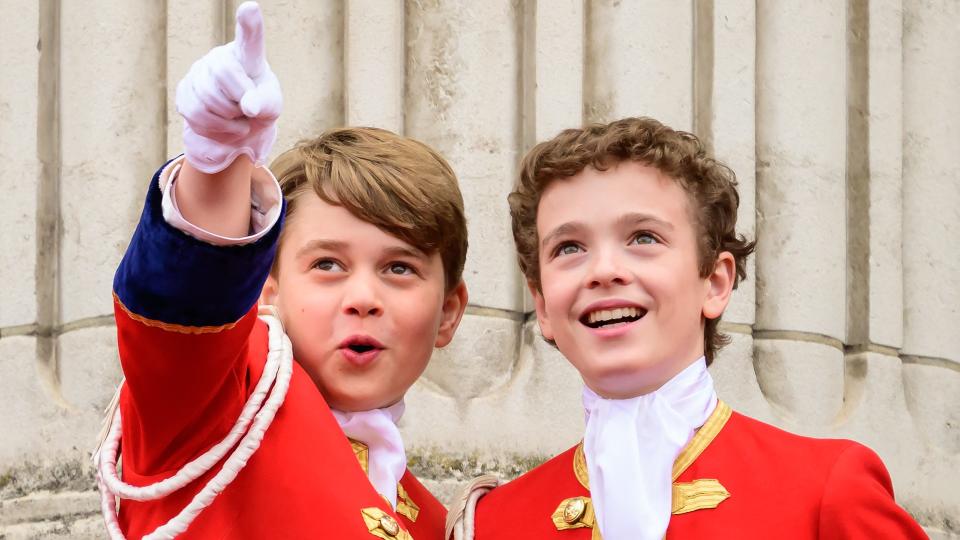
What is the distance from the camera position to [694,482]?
216 cm

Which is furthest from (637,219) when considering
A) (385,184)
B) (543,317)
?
(385,184)

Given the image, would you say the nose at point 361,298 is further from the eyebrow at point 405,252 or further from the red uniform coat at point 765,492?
the red uniform coat at point 765,492

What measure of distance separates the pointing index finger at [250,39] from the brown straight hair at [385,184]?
25.7 inches

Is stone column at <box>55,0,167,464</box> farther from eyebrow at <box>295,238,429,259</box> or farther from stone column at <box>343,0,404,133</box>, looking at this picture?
eyebrow at <box>295,238,429,259</box>

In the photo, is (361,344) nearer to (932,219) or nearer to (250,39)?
(250,39)

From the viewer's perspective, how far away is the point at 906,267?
134 inches

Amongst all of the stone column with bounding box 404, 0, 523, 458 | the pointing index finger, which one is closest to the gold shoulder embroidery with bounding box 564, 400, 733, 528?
the stone column with bounding box 404, 0, 523, 458

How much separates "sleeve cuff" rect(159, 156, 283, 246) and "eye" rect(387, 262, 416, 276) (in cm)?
55

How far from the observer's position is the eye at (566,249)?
228cm

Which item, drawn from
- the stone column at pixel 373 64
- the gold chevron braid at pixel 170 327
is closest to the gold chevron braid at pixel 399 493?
the gold chevron braid at pixel 170 327

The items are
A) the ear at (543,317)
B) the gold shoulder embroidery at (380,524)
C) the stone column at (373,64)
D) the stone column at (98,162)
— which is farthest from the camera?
the stone column at (373,64)

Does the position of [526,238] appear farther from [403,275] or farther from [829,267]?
[829,267]

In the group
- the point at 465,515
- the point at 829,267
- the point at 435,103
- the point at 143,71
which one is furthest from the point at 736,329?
the point at 143,71

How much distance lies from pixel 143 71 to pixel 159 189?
1.46m
